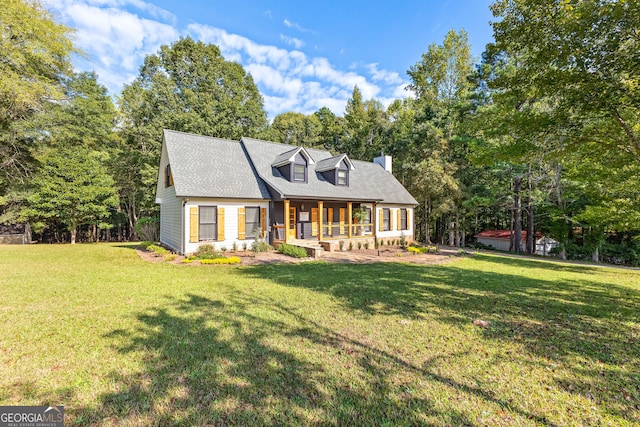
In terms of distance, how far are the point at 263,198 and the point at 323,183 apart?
4.56m

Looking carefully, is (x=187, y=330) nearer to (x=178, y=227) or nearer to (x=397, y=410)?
(x=397, y=410)

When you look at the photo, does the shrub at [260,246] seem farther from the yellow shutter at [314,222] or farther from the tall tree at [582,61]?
the tall tree at [582,61]

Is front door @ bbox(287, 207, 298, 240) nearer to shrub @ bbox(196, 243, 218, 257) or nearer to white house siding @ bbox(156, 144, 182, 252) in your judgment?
shrub @ bbox(196, 243, 218, 257)

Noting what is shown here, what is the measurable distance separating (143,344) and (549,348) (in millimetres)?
5805

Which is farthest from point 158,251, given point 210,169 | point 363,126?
point 363,126

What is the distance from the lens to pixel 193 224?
490 inches

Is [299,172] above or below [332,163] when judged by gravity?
below

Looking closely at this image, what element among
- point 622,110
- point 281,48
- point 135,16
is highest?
point 281,48

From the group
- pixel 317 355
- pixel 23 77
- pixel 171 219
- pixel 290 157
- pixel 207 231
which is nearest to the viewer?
pixel 317 355

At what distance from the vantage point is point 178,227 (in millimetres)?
13328

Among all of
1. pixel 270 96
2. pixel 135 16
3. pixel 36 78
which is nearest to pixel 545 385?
Result: pixel 135 16

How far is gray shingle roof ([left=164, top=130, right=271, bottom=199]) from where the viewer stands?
12992 mm

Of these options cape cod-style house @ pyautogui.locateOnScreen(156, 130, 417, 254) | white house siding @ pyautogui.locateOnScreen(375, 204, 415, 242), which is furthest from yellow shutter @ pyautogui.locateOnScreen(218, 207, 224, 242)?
white house siding @ pyautogui.locateOnScreen(375, 204, 415, 242)

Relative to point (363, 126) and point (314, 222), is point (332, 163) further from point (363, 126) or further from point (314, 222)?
point (363, 126)
